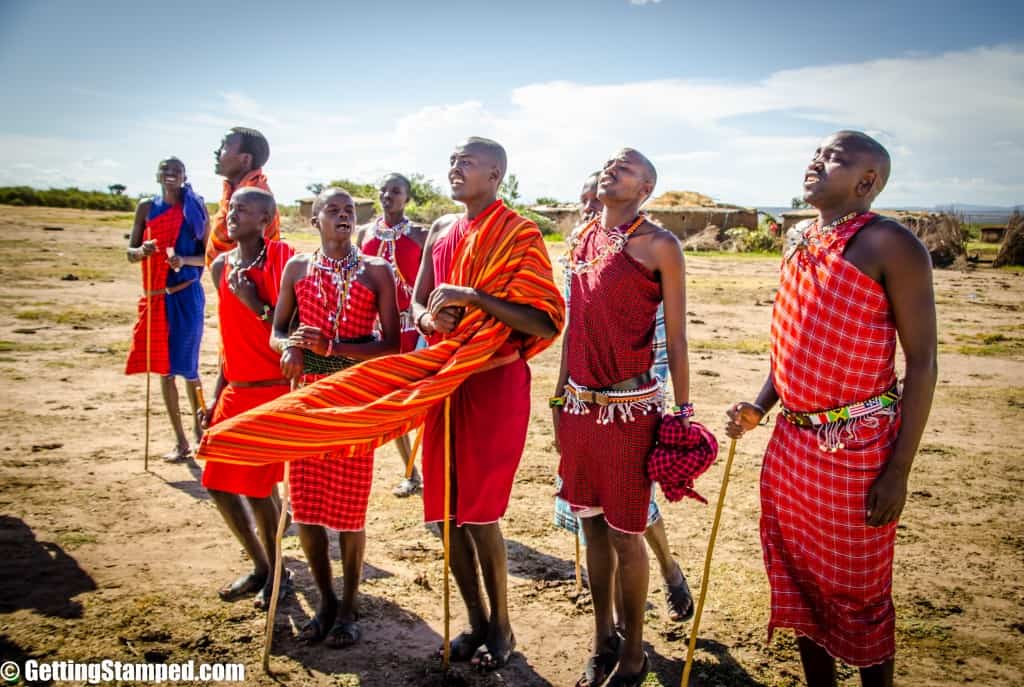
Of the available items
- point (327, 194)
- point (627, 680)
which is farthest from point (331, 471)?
point (627, 680)

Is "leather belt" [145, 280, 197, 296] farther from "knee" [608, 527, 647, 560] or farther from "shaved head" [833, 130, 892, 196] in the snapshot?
"shaved head" [833, 130, 892, 196]

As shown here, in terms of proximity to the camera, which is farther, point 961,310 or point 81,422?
point 961,310

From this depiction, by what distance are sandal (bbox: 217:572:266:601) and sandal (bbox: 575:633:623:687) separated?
1905mm

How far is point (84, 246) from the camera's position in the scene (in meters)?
21.2

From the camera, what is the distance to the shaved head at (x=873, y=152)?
8.45 ft

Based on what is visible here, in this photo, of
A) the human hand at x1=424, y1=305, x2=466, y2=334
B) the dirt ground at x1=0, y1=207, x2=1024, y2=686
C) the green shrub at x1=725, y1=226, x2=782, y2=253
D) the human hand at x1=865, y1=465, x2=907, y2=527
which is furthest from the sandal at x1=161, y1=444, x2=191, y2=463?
the green shrub at x1=725, y1=226, x2=782, y2=253

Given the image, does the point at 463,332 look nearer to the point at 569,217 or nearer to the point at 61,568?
the point at 61,568

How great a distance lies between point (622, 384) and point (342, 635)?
1857 mm

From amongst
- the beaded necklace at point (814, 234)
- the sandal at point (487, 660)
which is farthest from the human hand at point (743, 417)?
the sandal at point (487, 660)

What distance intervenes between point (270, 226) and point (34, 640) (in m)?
2.39

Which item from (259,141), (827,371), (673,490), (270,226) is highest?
(259,141)

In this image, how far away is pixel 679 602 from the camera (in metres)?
3.89

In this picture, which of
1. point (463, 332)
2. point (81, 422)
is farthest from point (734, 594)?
point (81, 422)

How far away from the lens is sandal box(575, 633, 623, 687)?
3201 millimetres
